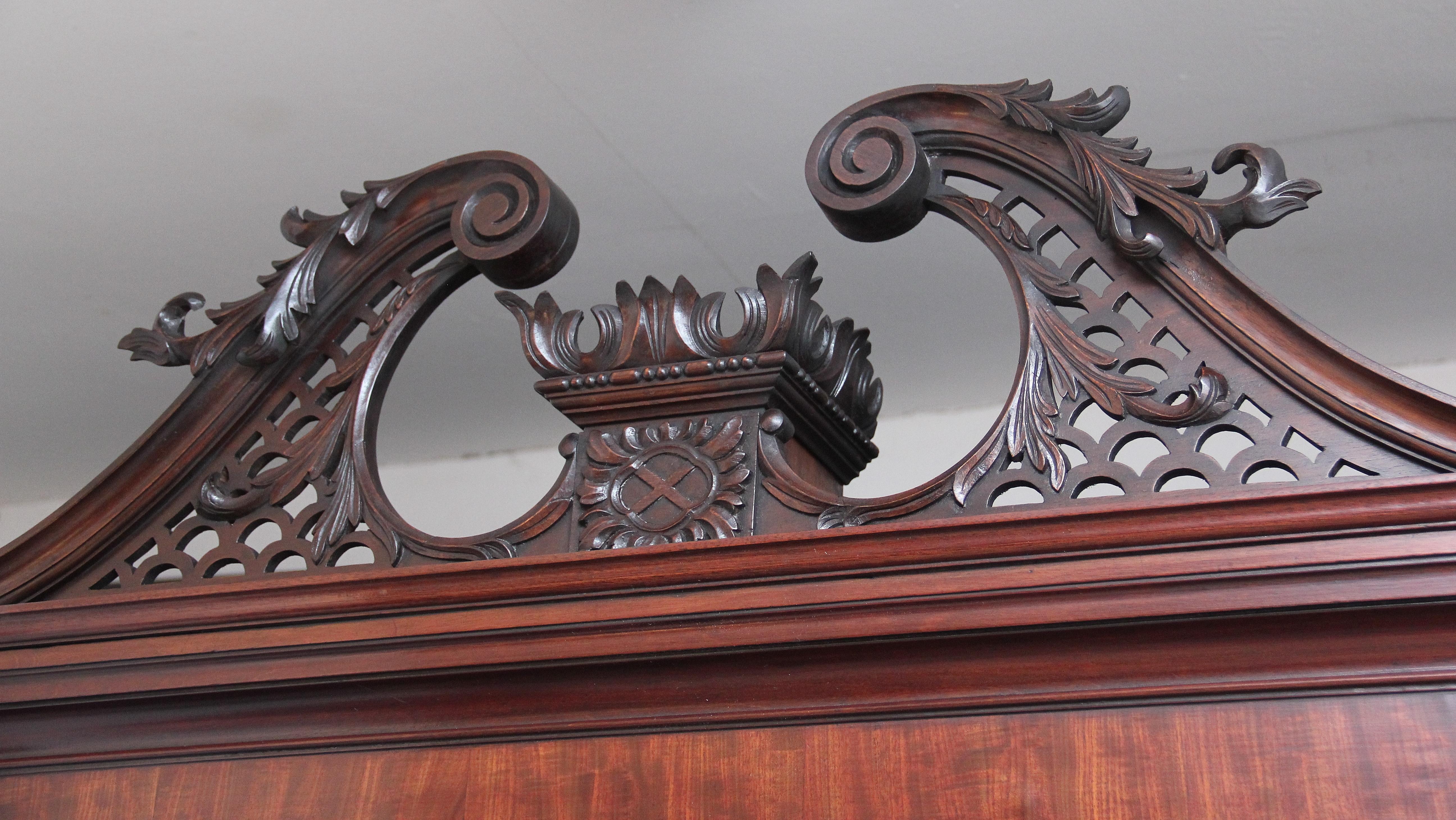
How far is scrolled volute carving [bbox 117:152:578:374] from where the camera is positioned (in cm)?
93

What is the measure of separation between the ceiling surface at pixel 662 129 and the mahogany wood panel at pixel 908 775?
2.22 ft

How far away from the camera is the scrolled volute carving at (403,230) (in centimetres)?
93

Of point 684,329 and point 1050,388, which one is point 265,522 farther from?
point 1050,388

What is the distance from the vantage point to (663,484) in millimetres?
866

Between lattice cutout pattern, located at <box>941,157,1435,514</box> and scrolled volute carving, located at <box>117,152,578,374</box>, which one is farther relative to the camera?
scrolled volute carving, located at <box>117,152,578,374</box>

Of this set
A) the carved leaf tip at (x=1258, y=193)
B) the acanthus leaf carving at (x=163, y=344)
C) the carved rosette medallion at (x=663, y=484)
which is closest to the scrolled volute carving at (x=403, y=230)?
the acanthus leaf carving at (x=163, y=344)

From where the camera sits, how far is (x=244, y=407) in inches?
39.2

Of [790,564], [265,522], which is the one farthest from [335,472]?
[790,564]

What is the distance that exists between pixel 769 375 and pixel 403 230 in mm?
299

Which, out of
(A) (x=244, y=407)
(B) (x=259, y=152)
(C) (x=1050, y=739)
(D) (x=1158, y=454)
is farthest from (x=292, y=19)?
(D) (x=1158, y=454)

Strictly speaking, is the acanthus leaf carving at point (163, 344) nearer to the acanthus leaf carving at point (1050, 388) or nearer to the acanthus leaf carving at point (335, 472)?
the acanthus leaf carving at point (335, 472)

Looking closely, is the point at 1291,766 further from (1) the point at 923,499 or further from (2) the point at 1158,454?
(2) the point at 1158,454

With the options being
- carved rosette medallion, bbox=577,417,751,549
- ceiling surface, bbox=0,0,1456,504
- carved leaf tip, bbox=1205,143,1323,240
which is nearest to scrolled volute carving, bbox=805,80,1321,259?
carved leaf tip, bbox=1205,143,1323,240

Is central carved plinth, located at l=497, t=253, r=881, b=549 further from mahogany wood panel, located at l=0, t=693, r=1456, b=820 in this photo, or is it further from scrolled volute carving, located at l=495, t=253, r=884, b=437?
mahogany wood panel, located at l=0, t=693, r=1456, b=820
